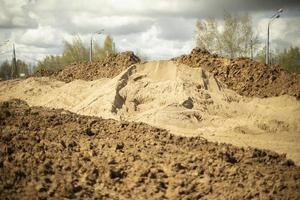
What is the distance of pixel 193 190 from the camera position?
767 centimetres

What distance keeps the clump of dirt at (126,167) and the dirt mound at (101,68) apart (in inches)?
457

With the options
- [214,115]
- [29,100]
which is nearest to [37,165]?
[214,115]

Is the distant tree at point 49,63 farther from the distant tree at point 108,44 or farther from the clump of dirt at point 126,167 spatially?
the clump of dirt at point 126,167

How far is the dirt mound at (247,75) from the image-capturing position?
17547 millimetres

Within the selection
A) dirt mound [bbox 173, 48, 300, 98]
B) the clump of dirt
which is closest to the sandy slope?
dirt mound [bbox 173, 48, 300, 98]

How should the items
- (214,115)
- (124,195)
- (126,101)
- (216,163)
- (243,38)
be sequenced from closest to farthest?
(124,195) → (216,163) → (214,115) → (126,101) → (243,38)

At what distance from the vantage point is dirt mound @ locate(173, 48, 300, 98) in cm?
1755

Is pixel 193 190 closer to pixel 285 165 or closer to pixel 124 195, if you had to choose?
pixel 124 195

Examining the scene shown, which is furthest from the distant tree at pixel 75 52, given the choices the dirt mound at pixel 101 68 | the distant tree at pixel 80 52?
the dirt mound at pixel 101 68

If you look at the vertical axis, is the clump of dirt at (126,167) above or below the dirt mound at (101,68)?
below

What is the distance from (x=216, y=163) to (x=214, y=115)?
6.95m

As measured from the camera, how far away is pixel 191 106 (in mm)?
15445

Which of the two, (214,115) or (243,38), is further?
(243,38)

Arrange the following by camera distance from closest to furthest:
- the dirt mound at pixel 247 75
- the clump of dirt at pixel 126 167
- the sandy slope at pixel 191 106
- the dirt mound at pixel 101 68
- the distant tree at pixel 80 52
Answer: the clump of dirt at pixel 126 167, the sandy slope at pixel 191 106, the dirt mound at pixel 247 75, the dirt mound at pixel 101 68, the distant tree at pixel 80 52
